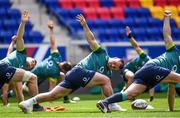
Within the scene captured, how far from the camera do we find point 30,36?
29312 mm

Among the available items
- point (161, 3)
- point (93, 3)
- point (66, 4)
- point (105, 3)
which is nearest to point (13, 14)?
point (66, 4)

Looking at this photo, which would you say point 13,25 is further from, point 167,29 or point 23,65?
point 167,29

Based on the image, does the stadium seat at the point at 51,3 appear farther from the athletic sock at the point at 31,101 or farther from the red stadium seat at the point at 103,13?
the athletic sock at the point at 31,101

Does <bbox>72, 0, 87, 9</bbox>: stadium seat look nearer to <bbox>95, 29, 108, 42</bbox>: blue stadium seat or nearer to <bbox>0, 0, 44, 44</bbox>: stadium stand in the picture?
<bbox>95, 29, 108, 42</bbox>: blue stadium seat

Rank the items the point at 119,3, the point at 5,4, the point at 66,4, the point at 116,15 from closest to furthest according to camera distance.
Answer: the point at 5,4, the point at 66,4, the point at 116,15, the point at 119,3

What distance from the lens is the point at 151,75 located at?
1373cm

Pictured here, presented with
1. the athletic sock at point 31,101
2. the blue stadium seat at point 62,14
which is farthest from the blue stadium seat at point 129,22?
the athletic sock at point 31,101

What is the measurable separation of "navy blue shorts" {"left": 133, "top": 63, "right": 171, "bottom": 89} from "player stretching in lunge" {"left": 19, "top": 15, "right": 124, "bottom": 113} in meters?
0.72

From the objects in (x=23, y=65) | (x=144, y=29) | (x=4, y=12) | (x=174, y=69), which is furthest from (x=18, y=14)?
(x=174, y=69)

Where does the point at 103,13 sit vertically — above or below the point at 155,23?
above

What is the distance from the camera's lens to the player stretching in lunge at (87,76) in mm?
14172

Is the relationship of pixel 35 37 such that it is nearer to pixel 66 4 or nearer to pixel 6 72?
pixel 66 4

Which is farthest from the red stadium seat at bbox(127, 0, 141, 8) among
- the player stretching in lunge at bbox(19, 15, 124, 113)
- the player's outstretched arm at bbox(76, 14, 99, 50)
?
the player's outstretched arm at bbox(76, 14, 99, 50)

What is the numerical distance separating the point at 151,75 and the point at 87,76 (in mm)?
1401
